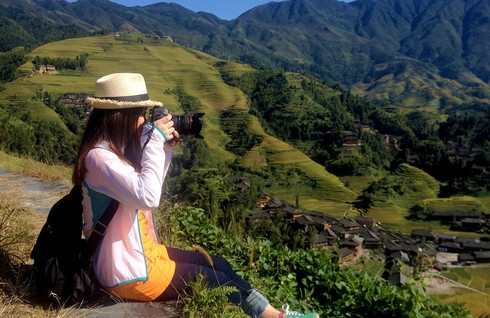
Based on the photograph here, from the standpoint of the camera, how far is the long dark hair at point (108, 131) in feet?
6.02

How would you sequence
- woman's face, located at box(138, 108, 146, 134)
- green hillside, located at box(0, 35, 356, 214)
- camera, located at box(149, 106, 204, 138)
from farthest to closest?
green hillside, located at box(0, 35, 356, 214) < camera, located at box(149, 106, 204, 138) < woman's face, located at box(138, 108, 146, 134)

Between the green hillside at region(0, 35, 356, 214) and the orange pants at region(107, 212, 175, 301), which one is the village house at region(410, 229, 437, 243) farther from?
the orange pants at region(107, 212, 175, 301)

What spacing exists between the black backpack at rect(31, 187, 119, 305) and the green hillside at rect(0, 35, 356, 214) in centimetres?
3109

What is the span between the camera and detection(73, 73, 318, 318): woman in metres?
1.72

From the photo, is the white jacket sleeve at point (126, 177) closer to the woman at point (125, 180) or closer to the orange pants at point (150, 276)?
the woman at point (125, 180)

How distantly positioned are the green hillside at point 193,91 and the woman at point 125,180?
3098 cm

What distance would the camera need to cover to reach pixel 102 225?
1809mm

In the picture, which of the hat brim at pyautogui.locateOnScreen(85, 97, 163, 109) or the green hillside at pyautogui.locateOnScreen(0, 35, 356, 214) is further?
the green hillside at pyautogui.locateOnScreen(0, 35, 356, 214)

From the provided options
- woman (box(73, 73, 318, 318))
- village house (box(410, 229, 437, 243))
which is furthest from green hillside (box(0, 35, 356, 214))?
woman (box(73, 73, 318, 318))

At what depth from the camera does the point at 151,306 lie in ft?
6.73

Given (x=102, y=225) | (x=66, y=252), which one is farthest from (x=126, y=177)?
(x=66, y=252)

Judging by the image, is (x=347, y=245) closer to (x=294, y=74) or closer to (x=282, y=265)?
(x=282, y=265)

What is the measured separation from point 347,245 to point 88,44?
63.1 m

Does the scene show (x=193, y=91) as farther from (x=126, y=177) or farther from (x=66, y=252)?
(x=126, y=177)
